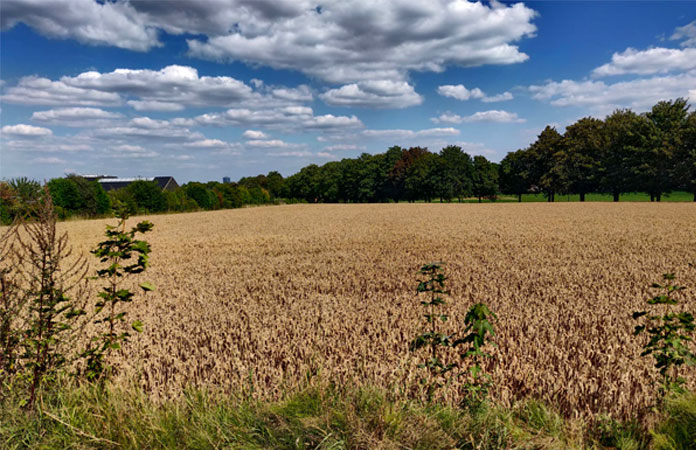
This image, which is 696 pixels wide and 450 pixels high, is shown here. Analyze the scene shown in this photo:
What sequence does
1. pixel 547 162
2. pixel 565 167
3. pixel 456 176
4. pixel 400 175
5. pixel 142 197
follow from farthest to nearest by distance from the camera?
pixel 400 175, pixel 456 176, pixel 547 162, pixel 565 167, pixel 142 197

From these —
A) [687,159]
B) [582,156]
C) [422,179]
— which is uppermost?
[582,156]

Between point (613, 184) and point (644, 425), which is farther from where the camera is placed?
point (613, 184)

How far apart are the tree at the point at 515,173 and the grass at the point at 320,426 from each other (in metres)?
73.4

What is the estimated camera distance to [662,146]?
187 ft

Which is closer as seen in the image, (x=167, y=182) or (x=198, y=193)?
(x=198, y=193)

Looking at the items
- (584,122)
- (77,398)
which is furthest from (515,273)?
(584,122)

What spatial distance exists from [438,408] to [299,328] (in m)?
2.78

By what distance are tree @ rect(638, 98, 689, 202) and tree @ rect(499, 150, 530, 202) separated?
687 inches

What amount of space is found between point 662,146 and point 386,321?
67821 mm

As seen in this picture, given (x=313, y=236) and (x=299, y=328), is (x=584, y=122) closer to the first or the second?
(x=313, y=236)

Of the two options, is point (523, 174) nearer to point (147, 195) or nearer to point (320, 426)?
point (147, 195)

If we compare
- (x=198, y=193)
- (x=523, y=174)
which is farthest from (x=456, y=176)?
(x=198, y=193)

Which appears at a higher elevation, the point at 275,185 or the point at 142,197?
the point at 275,185

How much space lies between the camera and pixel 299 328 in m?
5.85
